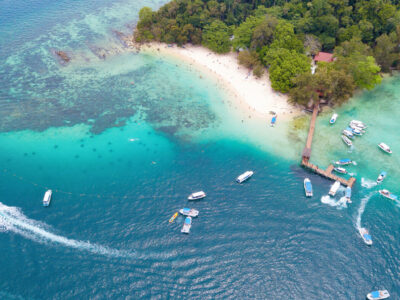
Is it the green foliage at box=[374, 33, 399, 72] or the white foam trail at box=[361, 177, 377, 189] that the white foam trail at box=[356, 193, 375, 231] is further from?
the green foliage at box=[374, 33, 399, 72]

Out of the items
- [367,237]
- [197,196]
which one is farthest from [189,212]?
[367,237]

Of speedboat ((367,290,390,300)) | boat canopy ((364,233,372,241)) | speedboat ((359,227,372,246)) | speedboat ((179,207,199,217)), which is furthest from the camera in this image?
speedboat ((179,207,199,217))

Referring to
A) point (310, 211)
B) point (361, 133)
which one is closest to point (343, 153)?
point (361, 133)

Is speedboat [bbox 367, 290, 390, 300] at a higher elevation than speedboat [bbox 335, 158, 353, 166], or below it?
below

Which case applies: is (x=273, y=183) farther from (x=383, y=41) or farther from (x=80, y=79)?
(x=80, y=79)

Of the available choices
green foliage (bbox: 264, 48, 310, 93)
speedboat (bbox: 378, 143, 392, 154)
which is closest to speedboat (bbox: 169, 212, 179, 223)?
green foliage (bbox: 264, 48, 310, 93)

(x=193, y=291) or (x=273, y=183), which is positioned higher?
(x=273, y=183)
